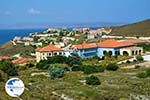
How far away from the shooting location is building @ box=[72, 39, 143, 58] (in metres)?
69.6

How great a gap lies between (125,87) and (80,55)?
1611 inches

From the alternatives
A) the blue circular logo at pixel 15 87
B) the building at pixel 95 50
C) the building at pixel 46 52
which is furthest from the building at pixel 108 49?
the blue circular logo at pixel 15 87

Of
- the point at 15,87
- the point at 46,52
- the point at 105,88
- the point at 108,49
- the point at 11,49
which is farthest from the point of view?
the point at 11,49

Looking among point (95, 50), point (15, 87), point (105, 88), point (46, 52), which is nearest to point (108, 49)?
point (95, 50)

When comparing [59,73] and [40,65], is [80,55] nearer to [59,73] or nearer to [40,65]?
[40,65]

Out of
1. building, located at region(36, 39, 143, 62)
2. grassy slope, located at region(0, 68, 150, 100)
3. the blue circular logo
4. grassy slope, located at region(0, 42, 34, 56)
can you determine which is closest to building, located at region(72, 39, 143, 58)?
building, located at region(36, 39, 143, 62)

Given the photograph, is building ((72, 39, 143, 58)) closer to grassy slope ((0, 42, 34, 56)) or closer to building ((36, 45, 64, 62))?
building ((36, 45, 64, 62))

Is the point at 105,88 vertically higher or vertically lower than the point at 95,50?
lower

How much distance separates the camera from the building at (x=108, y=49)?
6956 cm

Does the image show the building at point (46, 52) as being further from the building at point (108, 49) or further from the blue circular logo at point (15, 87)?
the blue circular logo at point (15, 87)

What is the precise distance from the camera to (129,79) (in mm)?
35844

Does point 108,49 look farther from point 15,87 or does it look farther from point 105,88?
point 15,87

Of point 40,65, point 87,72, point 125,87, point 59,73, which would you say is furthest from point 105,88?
point 40,65

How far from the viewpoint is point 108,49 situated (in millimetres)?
72000
